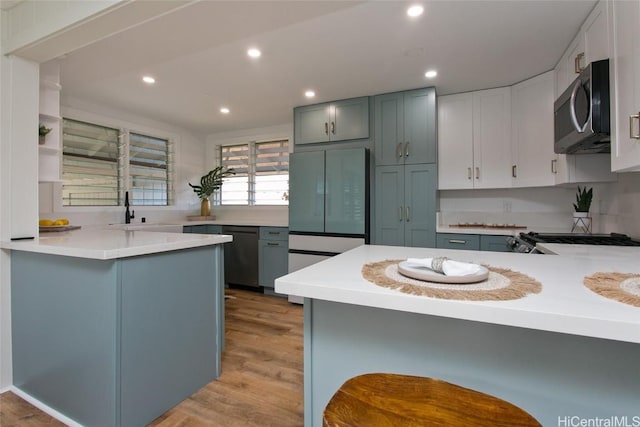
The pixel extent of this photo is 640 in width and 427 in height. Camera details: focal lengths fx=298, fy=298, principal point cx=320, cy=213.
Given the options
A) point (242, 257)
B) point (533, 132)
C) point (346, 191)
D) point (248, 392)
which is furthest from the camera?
point (242, 257)

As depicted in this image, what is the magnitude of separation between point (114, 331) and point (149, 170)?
3.30 metres

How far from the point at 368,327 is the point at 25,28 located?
7.91ft

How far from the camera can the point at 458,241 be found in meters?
2.86

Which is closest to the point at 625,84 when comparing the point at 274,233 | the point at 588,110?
the point at 588,110

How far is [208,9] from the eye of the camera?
1597 millimetres

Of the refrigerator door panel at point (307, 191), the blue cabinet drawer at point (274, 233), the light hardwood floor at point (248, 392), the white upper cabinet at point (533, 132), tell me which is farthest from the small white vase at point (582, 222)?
the blue cabinet drawer at point (274, 233)

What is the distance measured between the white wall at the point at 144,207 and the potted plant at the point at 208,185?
0.76 ft

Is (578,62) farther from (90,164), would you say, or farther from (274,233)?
(90,164)

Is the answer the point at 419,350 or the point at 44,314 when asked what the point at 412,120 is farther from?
the point at 44,314

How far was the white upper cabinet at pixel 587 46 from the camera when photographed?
1663mm

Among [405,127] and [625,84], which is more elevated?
[405,127]

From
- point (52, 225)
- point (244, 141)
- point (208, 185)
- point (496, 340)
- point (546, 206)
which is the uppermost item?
point (244, 141)

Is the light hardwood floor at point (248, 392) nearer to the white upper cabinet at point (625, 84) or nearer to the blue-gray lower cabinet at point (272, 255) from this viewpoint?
the blue-gray lower cabinet at point (272, 255)

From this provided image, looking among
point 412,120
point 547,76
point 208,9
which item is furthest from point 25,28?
point 547,76
